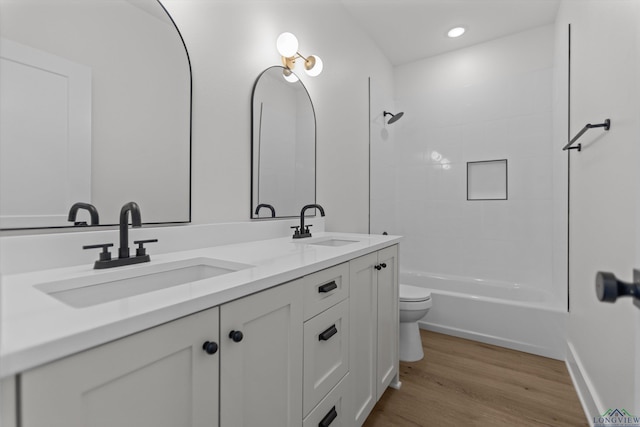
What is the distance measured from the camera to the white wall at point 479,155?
8.82 feet

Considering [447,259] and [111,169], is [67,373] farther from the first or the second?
[447,259]

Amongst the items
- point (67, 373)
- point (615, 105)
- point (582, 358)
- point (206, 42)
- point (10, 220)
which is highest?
point (206, 42)

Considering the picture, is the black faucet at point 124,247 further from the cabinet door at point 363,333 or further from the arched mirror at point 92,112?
the cabinet door at point 363,333

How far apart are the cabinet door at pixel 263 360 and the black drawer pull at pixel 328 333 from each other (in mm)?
120

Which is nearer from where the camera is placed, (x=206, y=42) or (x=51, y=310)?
(x=51, y=310)

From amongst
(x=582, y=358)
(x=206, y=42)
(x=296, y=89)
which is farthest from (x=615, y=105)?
(x=206, y=42)

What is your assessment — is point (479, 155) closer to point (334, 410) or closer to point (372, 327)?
point (372, 327)

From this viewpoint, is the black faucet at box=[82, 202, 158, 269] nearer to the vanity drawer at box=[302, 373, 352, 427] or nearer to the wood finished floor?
the vanity drawer at box=[302, 373, 352, 427]

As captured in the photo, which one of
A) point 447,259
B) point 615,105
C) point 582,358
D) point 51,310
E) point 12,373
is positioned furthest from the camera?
point 447,259

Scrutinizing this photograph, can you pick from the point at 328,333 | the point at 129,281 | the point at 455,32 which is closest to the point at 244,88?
the point at 129,281

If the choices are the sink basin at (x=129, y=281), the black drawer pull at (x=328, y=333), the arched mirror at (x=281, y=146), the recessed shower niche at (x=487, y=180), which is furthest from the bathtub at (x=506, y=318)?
the sink basin at (x=129, y=281)

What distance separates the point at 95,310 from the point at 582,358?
2269 millimetres

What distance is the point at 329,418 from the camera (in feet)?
3.61

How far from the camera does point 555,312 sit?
2139 millimetres
